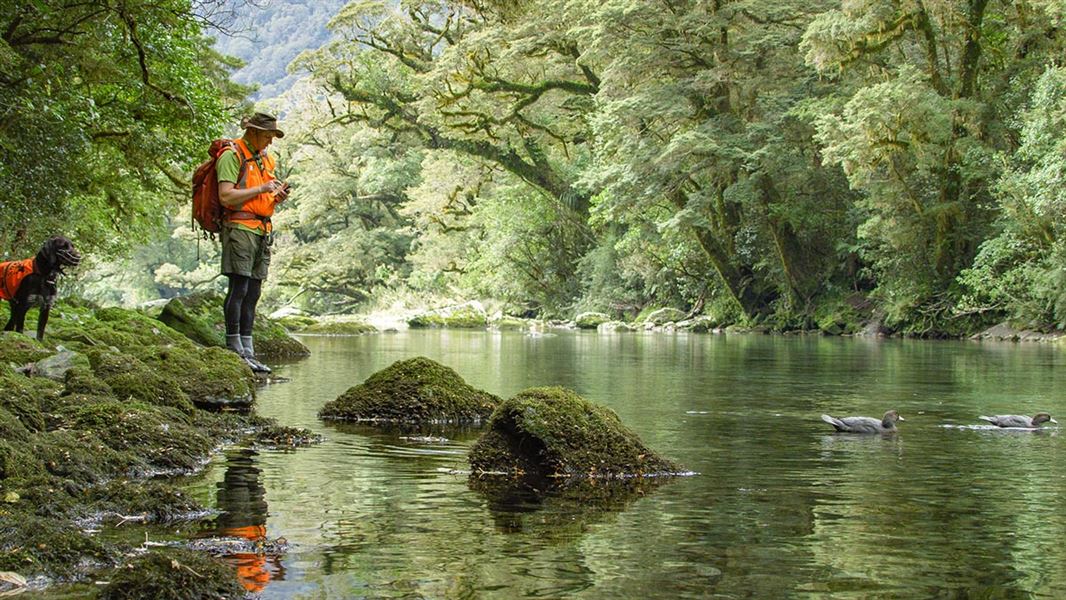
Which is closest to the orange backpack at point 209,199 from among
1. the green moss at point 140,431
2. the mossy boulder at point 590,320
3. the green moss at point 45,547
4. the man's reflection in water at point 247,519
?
the green moss at point 140,431

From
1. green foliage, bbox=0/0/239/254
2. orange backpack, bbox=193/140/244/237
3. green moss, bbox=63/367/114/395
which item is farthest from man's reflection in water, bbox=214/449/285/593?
green foliage, bbox=0/0/239/254

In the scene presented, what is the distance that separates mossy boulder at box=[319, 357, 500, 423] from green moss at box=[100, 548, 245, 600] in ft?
17.1

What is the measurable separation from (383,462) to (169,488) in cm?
174

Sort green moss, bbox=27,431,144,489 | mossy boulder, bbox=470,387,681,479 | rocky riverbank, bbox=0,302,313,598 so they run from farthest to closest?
mossy boulder, bbox=470,387,681,479 < green moss, bbox=27,431,144,489 < rocky riverbank, bbox=0,302,313,598

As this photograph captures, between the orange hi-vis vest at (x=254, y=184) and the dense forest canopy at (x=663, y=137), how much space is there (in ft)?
Answer: 8.68

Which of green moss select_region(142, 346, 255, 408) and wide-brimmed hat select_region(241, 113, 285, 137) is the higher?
wide-brimmed hat select_region(241, 113, 285, 137)

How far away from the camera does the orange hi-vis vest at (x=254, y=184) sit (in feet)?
32.7

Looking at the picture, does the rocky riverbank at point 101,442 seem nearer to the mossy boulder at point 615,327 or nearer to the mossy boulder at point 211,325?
the mossy boulder at point 211,325

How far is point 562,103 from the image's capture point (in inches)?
1622

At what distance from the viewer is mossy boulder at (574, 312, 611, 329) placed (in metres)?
43.6

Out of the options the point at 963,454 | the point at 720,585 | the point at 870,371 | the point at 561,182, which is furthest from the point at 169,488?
the point at 561,182

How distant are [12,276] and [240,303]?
1919 millimetres

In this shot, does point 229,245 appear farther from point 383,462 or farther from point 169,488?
point 169,488

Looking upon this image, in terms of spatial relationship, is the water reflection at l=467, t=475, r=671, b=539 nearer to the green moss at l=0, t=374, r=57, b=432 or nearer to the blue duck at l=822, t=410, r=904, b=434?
the green moss at l=0, t=374, r=57, b=432
